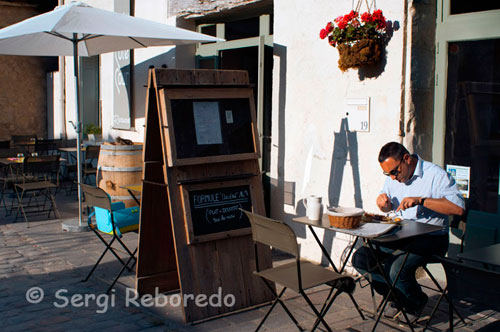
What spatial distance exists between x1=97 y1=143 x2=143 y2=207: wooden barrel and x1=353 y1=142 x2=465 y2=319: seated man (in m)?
3.58

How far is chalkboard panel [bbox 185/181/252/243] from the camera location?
14.5 feet

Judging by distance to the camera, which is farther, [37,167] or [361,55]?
[37,167]

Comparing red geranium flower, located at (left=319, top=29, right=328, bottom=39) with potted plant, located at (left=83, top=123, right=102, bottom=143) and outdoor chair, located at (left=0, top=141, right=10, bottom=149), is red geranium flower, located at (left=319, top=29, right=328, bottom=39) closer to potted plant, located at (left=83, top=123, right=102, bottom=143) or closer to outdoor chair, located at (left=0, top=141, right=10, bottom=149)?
potted plant, located at (left=83, top=123, right=102, bottom=143)

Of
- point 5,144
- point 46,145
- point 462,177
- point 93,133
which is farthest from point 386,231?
point 5,144

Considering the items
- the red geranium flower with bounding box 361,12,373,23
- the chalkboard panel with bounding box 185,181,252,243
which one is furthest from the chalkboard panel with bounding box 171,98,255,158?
the red geranium flower with bounding box 361,12,373,23

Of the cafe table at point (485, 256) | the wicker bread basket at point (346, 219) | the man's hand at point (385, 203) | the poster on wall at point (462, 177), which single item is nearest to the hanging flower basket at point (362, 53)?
the poster on wall at point (462, 177)

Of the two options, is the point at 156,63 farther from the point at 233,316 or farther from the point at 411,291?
the point at 411,291

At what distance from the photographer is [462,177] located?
4.95 metres

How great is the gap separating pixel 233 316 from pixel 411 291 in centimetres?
135

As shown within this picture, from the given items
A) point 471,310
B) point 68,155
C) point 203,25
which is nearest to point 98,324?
point 471,310

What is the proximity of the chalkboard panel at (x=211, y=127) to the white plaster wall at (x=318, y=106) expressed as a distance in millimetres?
1217

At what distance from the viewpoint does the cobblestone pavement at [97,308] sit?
4.22 meters

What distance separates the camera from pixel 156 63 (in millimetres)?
8625

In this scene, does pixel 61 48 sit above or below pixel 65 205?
above
